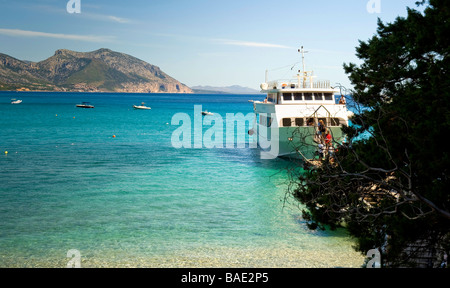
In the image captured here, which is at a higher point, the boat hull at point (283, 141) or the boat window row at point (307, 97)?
the boat window row at point (307, 97)

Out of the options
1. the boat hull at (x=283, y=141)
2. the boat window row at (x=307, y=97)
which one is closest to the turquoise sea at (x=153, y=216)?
the boat hull at (x=283, y=141)

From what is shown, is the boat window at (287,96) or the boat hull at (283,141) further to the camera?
the boat window at (287,96)

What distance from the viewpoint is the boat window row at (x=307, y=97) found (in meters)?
30.0

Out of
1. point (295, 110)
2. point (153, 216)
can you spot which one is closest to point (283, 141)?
point (295, 110)

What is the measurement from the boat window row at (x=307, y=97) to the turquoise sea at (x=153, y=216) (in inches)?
205

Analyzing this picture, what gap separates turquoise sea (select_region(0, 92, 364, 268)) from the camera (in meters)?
13.4

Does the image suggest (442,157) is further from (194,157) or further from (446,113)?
(194,157)

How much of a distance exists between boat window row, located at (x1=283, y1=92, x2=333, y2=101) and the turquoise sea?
5207 mm

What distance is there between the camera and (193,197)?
21.9 meters

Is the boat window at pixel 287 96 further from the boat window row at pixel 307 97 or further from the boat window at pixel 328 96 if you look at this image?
the boat window at pixel 328 96

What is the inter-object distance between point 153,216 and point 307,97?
16234mm

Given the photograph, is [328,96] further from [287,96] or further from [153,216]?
[153,216]

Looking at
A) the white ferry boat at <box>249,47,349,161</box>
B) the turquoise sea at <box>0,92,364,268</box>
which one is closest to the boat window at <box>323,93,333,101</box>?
the white ferry boat at <box>249,47,349,161</box>

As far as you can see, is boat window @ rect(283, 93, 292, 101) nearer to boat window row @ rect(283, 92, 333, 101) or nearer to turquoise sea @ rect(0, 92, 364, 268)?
boat window row @ rect(283, 92, 333, 101)
